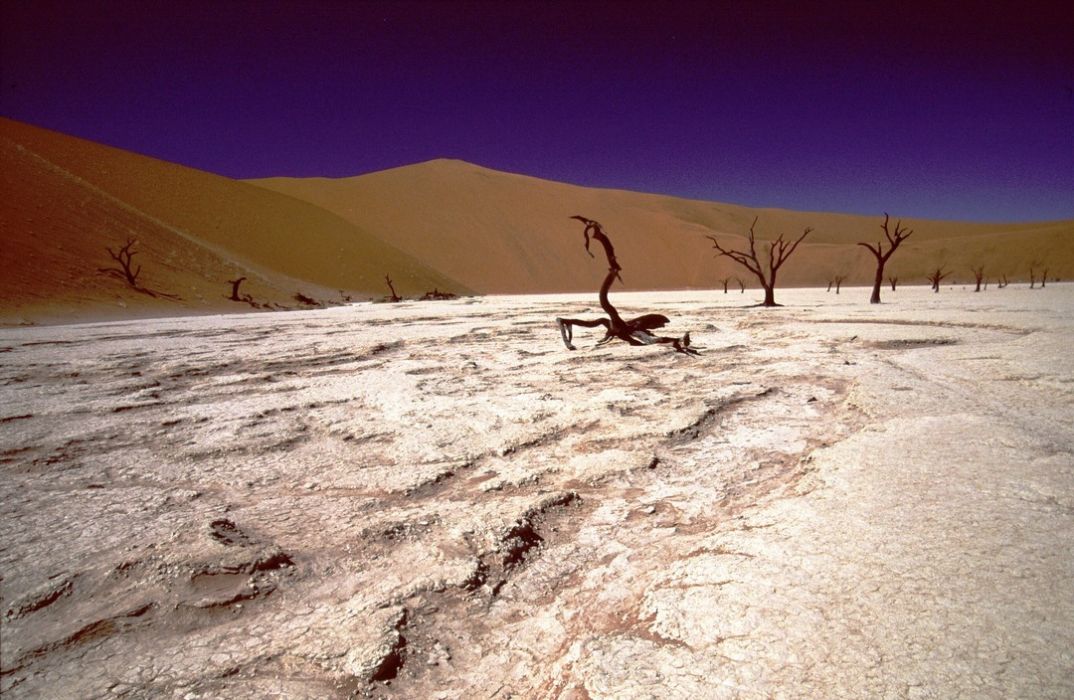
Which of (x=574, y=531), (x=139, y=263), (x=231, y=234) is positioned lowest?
(x=574, y=531)

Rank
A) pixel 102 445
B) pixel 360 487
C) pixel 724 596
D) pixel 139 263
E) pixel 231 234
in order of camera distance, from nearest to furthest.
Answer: pixel 724 596, pixel 360 487, pixel 102 445, pixel 139 263, pixel 231 234

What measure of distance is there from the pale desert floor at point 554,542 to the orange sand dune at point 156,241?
15.1m

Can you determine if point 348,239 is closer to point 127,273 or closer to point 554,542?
point 127,273

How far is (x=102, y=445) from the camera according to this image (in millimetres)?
2678

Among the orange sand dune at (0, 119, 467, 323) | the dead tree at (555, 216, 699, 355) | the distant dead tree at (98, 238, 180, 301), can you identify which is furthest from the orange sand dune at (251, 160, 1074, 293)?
the dead tree at (555, 216, 699, 355)

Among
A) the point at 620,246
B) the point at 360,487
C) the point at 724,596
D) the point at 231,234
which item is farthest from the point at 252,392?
the point at 620,246

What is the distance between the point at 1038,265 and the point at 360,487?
5394cm

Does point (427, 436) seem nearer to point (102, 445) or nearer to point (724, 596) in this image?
point (102, 445)

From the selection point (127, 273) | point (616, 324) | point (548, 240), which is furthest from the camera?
point (548, 240)

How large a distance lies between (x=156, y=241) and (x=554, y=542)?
25.4 m

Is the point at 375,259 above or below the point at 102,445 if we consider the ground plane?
above

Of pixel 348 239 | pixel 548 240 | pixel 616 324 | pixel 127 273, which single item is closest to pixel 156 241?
pixel 127 273

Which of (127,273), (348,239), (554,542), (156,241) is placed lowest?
(554,542)

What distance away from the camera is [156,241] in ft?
71.7
